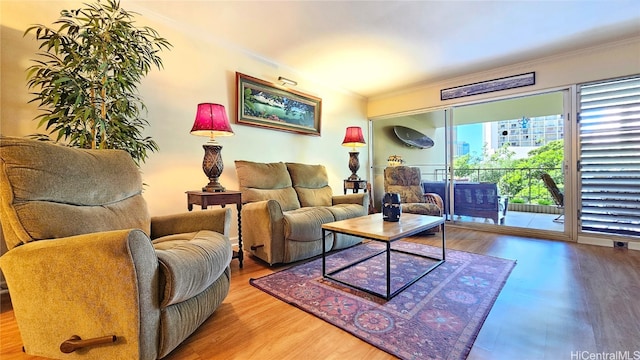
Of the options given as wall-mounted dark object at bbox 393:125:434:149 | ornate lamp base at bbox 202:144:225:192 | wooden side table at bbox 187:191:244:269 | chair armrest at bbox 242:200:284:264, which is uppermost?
wall-mounted dark object at bbox 393:125:434:149

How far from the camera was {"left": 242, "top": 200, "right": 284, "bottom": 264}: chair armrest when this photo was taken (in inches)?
91.8

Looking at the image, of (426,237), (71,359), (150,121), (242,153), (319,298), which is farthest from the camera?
(426,237)

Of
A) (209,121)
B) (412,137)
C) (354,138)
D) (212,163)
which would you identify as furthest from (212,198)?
(412,137)

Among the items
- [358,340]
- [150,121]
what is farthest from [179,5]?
[358,340]

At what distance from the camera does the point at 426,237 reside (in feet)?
11.5

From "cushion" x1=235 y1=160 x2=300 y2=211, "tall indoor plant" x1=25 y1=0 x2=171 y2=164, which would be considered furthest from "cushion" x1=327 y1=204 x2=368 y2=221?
"tall indoor plant" x1=25 y1=0 x2=171 y2=164

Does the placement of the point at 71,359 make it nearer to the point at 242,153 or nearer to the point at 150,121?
the point at 150,121

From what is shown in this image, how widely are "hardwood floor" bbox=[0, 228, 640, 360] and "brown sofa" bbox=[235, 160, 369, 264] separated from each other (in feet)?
1.15

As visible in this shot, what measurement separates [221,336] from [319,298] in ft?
2.12

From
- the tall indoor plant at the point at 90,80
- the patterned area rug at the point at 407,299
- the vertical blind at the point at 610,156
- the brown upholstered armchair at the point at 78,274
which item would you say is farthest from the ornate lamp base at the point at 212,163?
the vertical blind at the point at 610,156

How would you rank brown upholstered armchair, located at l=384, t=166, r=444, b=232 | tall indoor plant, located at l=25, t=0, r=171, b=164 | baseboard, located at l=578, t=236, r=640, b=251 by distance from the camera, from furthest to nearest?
brown upholstered armchair, located at l=384, t=166, r=444, b=232 → baseboard, located at l=578, t=236, r=640, b=251 → tall indoor plant, located at l=25, t=0, r=171, b=164

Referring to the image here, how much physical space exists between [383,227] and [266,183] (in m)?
1.39

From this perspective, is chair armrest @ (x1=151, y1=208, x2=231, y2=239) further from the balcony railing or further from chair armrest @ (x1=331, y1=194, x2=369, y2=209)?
the balcony railing

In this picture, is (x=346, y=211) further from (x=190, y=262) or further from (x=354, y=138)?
(x=190, y=262)
